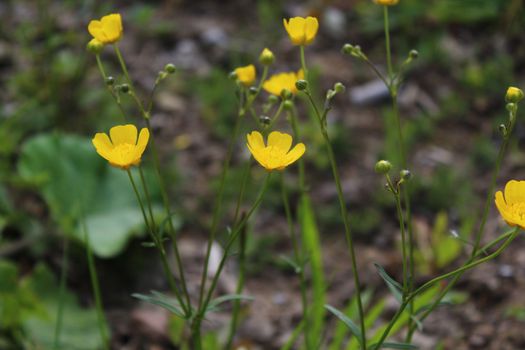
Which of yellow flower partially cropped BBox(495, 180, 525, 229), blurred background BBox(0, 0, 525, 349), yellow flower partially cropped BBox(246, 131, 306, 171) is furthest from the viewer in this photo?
blurred background BBox(0, 0, 525, 349)

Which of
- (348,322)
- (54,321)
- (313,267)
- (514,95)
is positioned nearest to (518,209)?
(514,95)

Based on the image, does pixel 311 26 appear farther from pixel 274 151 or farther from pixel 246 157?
pixel 246 157

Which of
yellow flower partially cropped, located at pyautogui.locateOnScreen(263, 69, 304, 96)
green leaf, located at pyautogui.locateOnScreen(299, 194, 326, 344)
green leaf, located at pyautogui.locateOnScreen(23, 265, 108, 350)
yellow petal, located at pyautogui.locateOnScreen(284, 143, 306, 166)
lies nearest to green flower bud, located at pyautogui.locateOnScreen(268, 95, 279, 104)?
Answer: yellow flower partially cropped, located at pyautogui.locateOnScreen(263, 69, 304, 96)

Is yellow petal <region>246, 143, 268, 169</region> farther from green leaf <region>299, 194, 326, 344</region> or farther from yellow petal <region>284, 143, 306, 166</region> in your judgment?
green leaf <region>299, 194, 326, 344</region>

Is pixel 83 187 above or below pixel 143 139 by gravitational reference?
below

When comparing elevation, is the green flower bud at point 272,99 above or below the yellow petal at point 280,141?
above

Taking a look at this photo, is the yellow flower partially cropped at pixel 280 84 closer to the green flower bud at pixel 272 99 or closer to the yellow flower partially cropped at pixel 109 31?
the green flower bud at pixel 272 99

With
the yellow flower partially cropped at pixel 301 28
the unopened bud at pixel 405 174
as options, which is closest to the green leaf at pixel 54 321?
the yellow flower partially cropped at pixel 301 28
